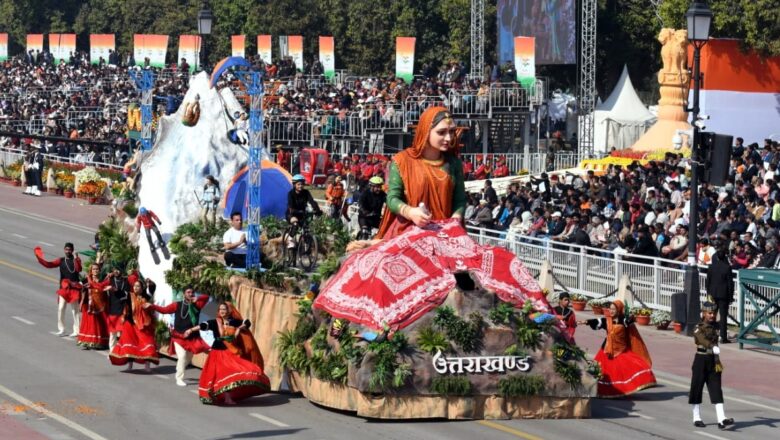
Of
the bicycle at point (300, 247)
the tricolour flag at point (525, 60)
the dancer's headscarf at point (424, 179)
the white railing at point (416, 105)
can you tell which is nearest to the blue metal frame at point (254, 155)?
the bicycle at point (300, 247)

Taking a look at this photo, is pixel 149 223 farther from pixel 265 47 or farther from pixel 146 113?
pixel 265 47

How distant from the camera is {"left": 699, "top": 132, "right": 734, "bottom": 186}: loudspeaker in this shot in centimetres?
2905

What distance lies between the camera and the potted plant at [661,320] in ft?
100.0

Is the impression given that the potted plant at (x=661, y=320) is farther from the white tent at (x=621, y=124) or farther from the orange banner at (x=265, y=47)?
the orange banner at (x=265, y=47)

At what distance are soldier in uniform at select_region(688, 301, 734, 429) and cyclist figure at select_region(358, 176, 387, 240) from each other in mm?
8611

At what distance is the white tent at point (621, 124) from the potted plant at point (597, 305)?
85.0 ft

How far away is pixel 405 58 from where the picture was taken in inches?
2640

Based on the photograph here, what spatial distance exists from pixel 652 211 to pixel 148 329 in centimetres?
1457

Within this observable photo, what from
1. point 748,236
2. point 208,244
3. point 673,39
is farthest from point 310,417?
point 673,39

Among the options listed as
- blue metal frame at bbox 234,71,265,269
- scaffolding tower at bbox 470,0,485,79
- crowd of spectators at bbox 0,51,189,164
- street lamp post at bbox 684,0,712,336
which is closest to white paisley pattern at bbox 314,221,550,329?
blue metal frame at bbox 234,71,265,269

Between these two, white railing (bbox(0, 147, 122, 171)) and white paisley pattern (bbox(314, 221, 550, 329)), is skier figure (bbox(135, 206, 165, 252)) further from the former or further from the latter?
white railing (bbox(0, 147, 122, 171))

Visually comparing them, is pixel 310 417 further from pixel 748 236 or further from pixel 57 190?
pixel 57 190

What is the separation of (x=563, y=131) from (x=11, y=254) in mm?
34167

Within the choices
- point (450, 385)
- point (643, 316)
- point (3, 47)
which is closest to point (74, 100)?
point (3, 47)
